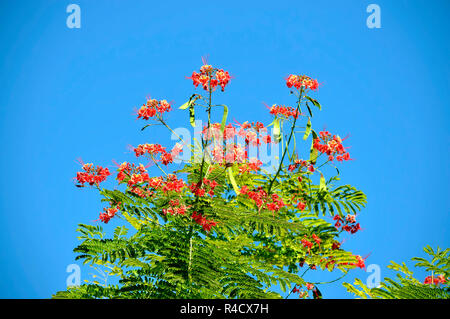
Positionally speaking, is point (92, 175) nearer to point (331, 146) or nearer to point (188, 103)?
point (188, 103)

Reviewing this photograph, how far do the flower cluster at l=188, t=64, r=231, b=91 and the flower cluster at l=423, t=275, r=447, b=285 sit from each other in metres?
3.18

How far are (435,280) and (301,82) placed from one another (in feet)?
9.20

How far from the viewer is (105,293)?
3.83 m

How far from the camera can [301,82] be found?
4.43 m

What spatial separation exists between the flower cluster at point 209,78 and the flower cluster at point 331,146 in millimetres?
1255

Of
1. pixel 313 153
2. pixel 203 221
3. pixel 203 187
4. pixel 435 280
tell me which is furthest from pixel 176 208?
pixel 435 280

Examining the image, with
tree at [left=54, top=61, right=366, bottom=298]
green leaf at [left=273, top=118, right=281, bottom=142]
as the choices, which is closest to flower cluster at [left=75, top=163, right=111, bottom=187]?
tree at [left=54, top=61, right=366, bottom=298]

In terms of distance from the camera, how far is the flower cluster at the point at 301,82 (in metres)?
4.40

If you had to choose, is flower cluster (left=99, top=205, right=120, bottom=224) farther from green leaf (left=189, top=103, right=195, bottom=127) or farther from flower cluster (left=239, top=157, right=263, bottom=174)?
flower cluster (left=239, top=157, right=263, bottom=174)

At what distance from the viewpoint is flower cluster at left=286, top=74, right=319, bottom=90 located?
4.40 meters

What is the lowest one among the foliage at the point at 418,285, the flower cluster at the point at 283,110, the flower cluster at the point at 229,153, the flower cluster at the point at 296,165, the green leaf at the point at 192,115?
the foliage at the point at 418,285

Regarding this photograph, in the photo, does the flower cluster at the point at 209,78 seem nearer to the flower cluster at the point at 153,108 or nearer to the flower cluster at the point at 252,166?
the flower cluster at the point at 153,108

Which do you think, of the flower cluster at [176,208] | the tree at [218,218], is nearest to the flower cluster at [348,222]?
the tree at [218,218]
